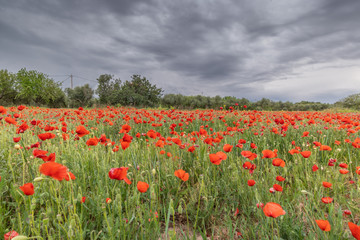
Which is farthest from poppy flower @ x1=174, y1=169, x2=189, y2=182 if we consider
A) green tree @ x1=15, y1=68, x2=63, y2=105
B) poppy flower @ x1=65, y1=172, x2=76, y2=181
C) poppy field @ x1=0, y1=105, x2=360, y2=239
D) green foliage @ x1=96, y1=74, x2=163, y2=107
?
green tree @ x1=15, y1=68, x2=63, y2=105

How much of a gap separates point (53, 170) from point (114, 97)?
3369cm

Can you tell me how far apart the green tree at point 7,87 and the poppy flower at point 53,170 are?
52.9 metres

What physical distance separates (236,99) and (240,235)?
37986mm

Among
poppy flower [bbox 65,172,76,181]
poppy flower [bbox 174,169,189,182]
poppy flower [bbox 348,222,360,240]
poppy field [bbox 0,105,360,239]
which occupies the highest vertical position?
poppy flower [bbox 65,172,76,181]

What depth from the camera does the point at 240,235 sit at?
1758 millimetres

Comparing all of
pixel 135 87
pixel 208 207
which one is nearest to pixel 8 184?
pixel 208 207

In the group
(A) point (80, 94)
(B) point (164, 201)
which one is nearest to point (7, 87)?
(A) point (80, 94)

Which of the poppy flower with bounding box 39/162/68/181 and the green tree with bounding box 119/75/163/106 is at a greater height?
the green tree with bounding box 119/75/163/106

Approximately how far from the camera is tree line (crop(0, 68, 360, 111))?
113 feet

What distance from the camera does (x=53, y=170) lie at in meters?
1.07

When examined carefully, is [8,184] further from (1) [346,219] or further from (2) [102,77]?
(2) [102,77]

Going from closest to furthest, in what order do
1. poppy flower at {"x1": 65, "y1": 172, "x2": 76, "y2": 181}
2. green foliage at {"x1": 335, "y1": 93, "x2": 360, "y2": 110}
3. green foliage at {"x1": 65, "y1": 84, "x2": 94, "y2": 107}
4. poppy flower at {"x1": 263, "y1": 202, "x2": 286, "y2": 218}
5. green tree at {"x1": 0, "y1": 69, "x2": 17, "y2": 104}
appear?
1. poppy flower at {"x1": 263, "y1": 202, "x2": 286, "y2": 218}
2. poppy flower at {"x1": 65, "y1": 172, "x2": 76, "y2": 181}
3. green foliage at {"x1": 335, "y1": 93, "x2": 360, "y2": 110}
4. green tree at {"x1": 0, "y1": 69, "x2": 17, "y2": 104}
5. green foliage at {"x1": 65, "y1": 84, "x2": 94, "y2": 107}

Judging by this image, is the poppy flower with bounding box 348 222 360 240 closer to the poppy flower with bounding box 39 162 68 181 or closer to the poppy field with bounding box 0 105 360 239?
the poppy field with bounding box 0 105 360 239

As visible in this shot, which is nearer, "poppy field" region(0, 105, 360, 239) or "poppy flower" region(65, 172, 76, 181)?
"poppy flower" region(65, 172, 76, 181)
